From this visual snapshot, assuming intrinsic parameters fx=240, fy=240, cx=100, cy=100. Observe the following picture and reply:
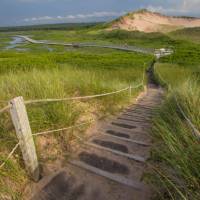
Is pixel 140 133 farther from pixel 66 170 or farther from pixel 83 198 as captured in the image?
pixel 83 198

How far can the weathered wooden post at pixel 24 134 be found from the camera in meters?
2.49

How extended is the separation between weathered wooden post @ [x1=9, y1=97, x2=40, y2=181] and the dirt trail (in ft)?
0.69

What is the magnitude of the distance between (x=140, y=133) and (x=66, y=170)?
1739 millimetres

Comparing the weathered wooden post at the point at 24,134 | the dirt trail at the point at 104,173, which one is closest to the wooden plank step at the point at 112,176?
the dirt trail at the point at 104,173

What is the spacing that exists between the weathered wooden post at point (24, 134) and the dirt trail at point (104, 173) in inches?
8.2

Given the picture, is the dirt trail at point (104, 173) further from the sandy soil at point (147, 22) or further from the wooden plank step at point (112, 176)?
the sandy soil at point (147, 22)

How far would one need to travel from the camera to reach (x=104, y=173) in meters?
2.94

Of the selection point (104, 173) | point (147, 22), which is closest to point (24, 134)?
point (104, 173)

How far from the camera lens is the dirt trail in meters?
2.63

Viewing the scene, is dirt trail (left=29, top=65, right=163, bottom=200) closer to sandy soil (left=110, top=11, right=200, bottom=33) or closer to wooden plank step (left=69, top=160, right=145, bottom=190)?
wooden plank step (left=69, top=160, right=145, bottom=190)

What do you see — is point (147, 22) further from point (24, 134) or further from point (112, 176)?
point (24, 134)

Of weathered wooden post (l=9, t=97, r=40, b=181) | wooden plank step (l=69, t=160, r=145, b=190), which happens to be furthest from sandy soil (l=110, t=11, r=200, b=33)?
weathered wooden post (l=9, t=97, r=40, b=181)

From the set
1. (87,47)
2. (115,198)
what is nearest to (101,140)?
(115,198)

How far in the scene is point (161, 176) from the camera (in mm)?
2299
